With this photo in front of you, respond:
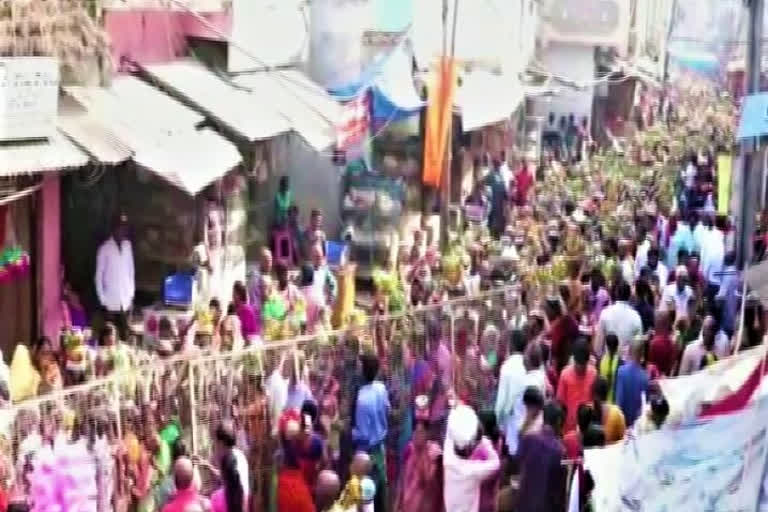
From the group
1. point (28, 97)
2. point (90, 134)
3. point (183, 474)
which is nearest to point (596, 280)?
point (183, 474)

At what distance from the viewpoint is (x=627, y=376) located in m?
3.89

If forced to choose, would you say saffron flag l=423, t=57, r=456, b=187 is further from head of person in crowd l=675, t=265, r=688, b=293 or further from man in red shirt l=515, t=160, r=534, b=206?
head of person in crowd l=675, t=265, r=688, b=293

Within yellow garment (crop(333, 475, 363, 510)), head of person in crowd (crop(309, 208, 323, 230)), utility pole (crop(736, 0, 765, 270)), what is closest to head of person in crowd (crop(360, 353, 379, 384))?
yellow garment (crop(333, 475, 363, 510))

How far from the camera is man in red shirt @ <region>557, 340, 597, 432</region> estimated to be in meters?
3.59

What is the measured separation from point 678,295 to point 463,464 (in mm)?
1268

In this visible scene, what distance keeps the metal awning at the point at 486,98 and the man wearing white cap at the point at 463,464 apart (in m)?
0.77

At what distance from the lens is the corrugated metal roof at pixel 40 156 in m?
2.25

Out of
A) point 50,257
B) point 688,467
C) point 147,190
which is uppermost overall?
point 147,190

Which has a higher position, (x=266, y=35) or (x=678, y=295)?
(x=266, y=35)

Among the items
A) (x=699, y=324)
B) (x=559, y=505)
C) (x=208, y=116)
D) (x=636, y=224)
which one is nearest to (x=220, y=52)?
(x=208, y=116)

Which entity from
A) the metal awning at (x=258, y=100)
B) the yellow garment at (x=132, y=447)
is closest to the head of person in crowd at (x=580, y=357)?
the metal awning at (x=258, y=100)

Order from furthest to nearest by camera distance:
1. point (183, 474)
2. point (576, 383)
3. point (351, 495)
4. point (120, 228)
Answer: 1. point (576, 383)
2. point (351, 495)
3. point (183, 474)
4. point (120, 228)

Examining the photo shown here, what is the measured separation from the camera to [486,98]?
10.8 feet

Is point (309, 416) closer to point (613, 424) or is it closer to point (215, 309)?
point (215, 309)
